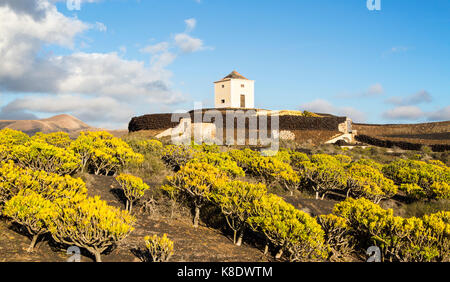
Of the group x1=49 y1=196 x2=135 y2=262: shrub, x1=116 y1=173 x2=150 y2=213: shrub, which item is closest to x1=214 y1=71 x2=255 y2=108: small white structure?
x1=116 y1=173 x2=150 y2=213: shrub

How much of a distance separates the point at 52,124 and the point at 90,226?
231 feet

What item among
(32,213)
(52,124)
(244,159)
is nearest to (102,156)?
(244,159)

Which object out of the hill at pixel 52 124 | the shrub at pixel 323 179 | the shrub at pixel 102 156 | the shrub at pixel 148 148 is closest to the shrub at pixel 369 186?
the shrub at pixel 323 179

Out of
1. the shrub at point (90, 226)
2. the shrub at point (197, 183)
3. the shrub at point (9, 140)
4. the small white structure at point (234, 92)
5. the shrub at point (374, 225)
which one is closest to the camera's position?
the shrub at point (90, 226)

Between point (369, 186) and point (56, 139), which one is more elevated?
point (56, 139)

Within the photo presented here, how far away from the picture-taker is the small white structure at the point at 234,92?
43.1m

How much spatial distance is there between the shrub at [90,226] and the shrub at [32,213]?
0.66 ft

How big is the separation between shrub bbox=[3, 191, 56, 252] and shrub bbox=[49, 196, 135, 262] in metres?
0.20

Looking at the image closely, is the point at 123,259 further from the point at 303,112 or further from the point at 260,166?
the point at 303,112

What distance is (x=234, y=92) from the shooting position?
4309 cm

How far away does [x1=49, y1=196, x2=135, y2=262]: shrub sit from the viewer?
588 cm

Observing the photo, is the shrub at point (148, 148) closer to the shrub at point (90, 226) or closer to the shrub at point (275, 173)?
the shrub at point (275, 173)

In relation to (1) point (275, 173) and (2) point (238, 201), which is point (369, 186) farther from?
(2) point (238, 201)

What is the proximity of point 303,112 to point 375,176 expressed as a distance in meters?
31.5
